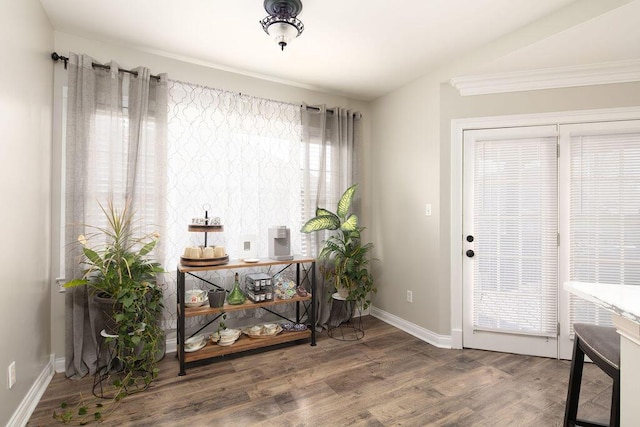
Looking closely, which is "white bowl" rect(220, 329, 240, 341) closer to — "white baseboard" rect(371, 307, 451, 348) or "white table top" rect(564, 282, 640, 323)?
"white baseboard" rect(371, 307, 451, 348)

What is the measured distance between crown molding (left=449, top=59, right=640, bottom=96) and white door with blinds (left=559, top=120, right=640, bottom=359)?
0.35 meters

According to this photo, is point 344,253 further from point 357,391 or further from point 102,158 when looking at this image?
point 102,158

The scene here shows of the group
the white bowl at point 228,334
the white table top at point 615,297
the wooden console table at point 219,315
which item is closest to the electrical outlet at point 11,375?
the wooden console table at point 219,315

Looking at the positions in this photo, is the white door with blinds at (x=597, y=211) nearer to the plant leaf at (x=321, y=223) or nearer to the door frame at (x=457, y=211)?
the door frame at (x=457, y=211)

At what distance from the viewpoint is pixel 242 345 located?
2.71 metres

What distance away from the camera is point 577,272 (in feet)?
8.60

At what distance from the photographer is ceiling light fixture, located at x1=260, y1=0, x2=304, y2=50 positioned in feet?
6.54

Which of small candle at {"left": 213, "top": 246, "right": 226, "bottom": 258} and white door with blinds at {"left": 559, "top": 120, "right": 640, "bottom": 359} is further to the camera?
small candle at {"left": 213, "top": 246, "right": 226, "bottom": 258}

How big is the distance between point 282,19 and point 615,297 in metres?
2.25

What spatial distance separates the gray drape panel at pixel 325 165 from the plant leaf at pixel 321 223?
0.28 metres

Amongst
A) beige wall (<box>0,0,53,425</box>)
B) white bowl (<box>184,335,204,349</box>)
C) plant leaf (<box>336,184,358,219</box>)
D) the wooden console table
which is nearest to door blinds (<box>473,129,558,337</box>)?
plant leaf (<box>336,184,358,219</box>)

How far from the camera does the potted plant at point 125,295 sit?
2111 millimetres

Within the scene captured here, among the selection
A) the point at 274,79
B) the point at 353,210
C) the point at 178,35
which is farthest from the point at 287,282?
the point at 178,35

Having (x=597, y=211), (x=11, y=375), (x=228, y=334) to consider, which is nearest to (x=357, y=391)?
(x=228, y=334)
